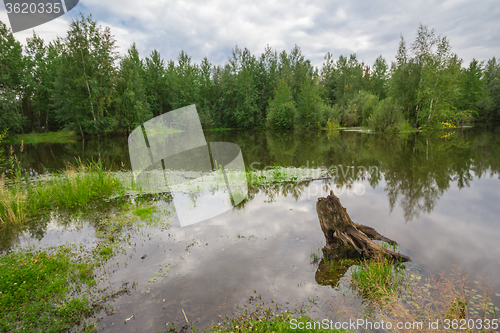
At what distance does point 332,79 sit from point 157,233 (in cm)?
5695

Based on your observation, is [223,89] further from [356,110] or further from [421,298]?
[421,298]

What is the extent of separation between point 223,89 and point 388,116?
1175 inches

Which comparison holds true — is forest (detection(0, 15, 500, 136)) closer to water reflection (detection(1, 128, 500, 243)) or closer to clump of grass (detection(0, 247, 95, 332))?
water reflection (detection(1, 128, 500, 243))

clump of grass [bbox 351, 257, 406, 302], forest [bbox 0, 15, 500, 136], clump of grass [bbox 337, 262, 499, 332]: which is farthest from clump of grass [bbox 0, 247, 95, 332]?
forest [bbox 0, 15, 500, 136]

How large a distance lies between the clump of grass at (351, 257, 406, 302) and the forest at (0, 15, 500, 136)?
96.4 feet

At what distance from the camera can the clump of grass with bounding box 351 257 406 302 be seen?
366 cm

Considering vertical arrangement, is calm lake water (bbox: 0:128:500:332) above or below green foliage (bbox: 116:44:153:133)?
below

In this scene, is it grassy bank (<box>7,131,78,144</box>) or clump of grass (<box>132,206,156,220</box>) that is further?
grassy bank (<box>7,131,78,144</box>)

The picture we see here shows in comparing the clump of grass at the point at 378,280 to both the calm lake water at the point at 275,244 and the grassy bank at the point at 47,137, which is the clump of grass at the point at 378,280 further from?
the grassy bank at the point at 47,137

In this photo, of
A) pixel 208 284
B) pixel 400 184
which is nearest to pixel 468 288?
pixel 208 284

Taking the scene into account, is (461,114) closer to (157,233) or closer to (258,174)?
(258,174)

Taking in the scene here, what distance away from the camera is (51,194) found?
320 inches

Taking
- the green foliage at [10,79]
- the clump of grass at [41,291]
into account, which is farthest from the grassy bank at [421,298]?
the green foliage at [10,79]

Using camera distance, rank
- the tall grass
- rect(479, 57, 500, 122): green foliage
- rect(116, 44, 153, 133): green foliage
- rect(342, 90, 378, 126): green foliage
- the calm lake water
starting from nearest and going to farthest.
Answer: the calm lake water, the tall grass, rect(116, 44, 153, 133): green foliage, rect(479, 57, 500, 122): green foliage, rect(342, 90, 378, 126): green foliage
